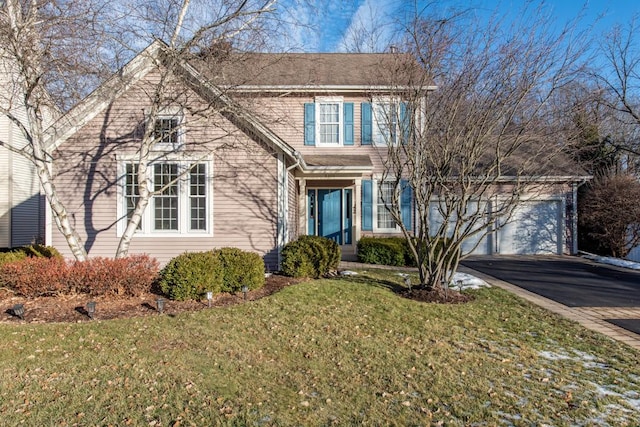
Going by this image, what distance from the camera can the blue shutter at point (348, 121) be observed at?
13.2 m

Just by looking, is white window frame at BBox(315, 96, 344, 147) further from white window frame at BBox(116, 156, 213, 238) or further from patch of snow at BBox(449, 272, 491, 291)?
patch of snow at BBox(449, 272, 491, 291)

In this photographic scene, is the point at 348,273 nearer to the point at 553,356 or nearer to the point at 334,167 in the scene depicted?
the point at 334,167

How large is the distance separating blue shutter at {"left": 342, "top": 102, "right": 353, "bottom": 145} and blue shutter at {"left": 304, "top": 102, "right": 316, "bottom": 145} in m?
1.07

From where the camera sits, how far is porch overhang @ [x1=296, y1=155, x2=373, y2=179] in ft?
34.9

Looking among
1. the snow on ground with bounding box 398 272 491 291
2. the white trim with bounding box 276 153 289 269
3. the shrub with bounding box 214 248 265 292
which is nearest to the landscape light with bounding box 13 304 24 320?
the shrub with bounding box 214 248 265 292

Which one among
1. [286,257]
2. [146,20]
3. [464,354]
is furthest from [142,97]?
[464,354]

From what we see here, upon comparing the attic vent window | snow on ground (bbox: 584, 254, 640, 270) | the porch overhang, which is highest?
the attic vent window

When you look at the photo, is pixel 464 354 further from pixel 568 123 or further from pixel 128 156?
pixel 128 156

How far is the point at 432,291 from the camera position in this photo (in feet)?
23.7

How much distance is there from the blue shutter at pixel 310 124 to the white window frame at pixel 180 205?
458cm

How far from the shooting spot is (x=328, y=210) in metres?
13.6

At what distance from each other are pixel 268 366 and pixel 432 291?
4.12 m

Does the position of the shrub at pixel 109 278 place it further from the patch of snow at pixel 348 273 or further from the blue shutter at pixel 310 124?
the blue shutter at pixel 310 124

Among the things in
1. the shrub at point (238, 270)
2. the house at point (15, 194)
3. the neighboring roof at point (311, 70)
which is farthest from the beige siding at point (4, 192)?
the shrub at point (238, 270)
